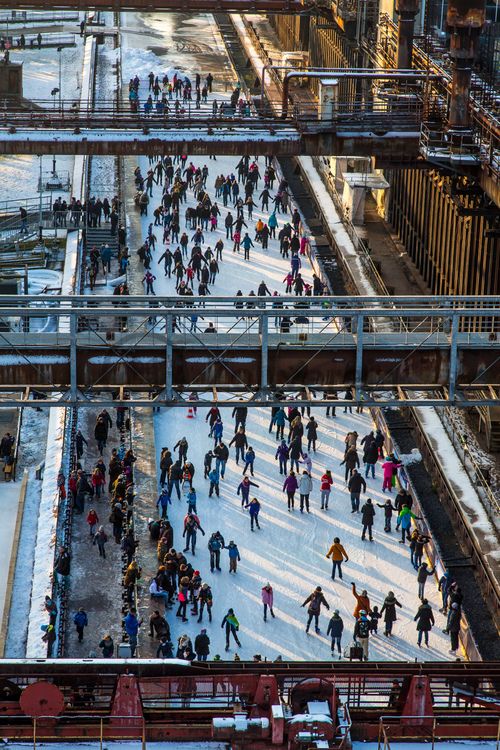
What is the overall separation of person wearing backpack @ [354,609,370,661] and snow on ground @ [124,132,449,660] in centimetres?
39

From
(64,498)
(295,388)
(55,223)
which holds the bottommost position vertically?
(64,498)

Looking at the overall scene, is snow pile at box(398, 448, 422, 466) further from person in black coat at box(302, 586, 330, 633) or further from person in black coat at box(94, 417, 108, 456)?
person in black coat at box(302, 586, 330, 633)

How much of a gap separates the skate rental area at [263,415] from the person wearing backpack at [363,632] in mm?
47

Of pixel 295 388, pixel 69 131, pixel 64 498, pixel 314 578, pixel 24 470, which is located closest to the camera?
pixel 295 388

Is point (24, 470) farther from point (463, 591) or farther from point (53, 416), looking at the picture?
point (463, 591)

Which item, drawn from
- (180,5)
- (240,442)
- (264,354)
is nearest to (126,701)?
(264,354)

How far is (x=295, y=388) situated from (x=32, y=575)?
31.3 ft

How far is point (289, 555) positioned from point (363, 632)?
459 centimetres

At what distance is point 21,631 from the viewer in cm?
3288

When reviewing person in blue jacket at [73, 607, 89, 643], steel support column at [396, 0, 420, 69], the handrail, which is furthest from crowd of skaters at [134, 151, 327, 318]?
person in blue jacket at [73, 607, 89, 643]

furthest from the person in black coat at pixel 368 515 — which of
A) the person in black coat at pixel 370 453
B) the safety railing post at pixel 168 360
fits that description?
the safety railing post at pixel 168 360

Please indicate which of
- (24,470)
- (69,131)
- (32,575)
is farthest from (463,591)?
(69,131)

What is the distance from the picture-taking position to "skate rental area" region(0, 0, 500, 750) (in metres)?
22.8

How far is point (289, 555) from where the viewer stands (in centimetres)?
3606
